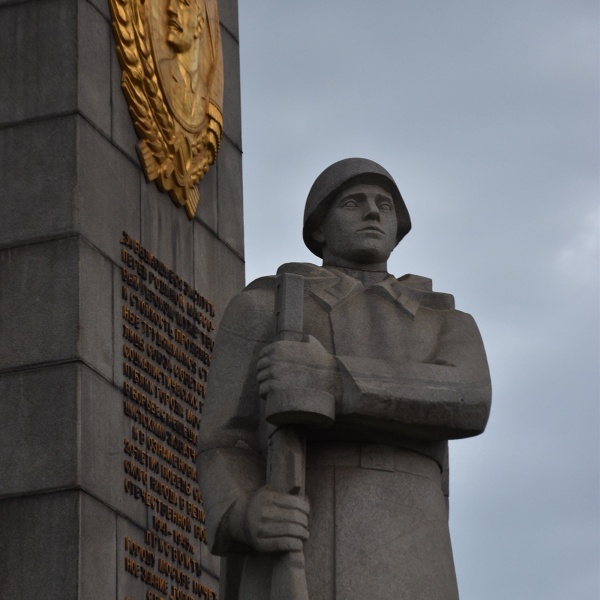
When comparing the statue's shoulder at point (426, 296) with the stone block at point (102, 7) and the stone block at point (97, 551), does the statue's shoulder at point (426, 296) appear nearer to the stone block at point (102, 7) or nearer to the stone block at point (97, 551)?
the stone block at point (97, 551)

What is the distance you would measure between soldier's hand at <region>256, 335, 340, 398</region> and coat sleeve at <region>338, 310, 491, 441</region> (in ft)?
0.25

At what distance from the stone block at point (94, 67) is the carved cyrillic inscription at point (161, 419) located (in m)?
1.18

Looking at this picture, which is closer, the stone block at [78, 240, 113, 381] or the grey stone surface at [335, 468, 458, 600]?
the grey stone surface at [335, 468, 458, 600]

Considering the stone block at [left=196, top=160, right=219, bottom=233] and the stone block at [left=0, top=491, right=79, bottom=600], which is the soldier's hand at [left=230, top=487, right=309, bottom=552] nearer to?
the stone block at [left=0, top=491, right=79, bottom=600]

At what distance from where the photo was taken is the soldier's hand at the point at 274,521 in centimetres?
955

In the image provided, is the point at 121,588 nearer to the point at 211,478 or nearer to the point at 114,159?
the point at 114,159

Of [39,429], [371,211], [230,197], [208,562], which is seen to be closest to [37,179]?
[39,429]

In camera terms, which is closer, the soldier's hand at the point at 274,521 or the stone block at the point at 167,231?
the soldier's hand at the point at 274,521

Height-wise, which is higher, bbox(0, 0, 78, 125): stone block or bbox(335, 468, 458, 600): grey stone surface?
bbox(0, 0, 78, 125): stone block

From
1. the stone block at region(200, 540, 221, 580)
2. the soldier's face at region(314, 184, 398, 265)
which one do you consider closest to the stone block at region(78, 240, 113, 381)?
the stone block at region(200, 540, 221, 580)

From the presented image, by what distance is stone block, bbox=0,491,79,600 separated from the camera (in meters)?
15.8

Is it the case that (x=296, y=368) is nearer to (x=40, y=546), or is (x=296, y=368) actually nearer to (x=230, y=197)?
(x=40, y=546)

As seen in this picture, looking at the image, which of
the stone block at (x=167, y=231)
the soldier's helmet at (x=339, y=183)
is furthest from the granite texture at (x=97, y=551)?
the soldier's helmet at (x=339, y=183)

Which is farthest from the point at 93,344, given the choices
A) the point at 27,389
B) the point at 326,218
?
the point at 326,218
